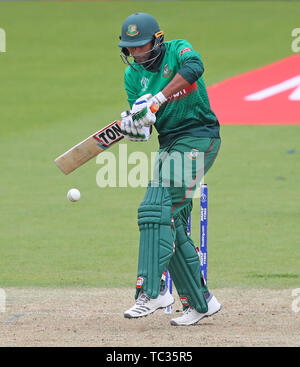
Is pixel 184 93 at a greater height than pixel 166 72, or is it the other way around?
pixel 166 72

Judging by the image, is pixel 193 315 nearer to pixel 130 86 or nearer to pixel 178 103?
pixel 178 103

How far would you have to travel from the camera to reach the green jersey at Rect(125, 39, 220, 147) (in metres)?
5.52

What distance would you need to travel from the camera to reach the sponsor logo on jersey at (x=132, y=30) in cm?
541

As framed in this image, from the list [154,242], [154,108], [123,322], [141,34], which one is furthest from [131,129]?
[123,322]

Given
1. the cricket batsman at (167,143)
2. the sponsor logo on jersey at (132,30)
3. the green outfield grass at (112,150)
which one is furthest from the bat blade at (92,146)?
the green outfield grass at (112,150)

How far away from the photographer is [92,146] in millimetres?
5711

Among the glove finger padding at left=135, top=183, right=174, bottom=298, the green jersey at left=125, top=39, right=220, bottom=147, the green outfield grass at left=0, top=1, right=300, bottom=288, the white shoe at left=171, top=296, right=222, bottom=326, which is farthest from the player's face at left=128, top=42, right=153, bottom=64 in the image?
the green outfield grass at left=0, top=1, right=300, bottom=288

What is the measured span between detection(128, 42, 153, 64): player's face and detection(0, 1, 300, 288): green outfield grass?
2.24 meters

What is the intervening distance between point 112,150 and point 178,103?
776 centimetres

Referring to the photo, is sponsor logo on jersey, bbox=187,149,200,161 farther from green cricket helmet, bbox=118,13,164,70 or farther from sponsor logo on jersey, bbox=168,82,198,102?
green cricket helmet, bbox=118,13,164,70

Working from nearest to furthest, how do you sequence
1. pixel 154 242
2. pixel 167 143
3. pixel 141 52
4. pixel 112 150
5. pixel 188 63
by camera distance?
pixel 154 242
pixel 188 63
pixel 141 52
pixel 167 143
pixel 112 150

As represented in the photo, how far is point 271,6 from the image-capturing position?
23234 mm

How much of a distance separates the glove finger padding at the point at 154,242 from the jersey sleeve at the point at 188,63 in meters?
0.73

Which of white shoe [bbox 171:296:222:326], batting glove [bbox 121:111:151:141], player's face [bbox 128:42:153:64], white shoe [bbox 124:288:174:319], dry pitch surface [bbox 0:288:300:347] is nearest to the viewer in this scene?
dry pitch surface [bbox 0:288:300:347]
